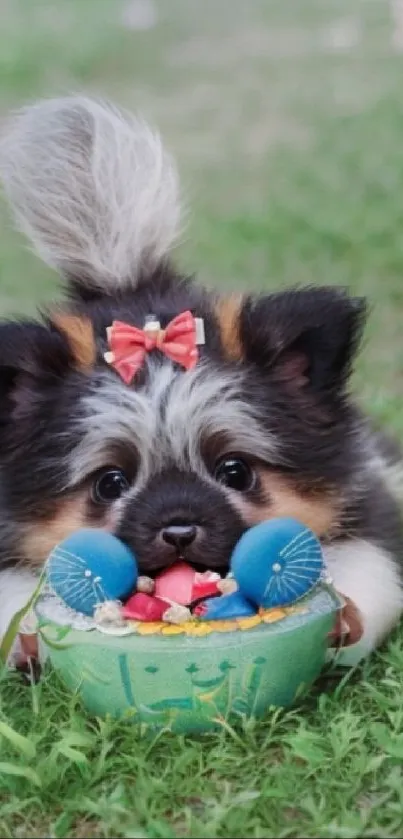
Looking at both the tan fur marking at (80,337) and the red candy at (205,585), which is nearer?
the red candy at (205,585)

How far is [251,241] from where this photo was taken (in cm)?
770

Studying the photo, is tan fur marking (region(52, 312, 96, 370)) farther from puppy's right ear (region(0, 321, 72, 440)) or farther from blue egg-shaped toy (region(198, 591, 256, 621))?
blue egg-shaped toy (region(198, 591, 256, 621))

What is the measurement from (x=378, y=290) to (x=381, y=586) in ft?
11.3

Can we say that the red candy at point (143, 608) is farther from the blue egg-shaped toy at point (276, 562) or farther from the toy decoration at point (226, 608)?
the blue egg-shaped toy at point (276, 562)

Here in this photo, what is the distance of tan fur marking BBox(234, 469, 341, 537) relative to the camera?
322 cm

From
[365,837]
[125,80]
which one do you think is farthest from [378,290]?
[125,80]

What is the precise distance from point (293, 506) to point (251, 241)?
181 inches

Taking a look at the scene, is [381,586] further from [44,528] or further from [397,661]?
[44,528]

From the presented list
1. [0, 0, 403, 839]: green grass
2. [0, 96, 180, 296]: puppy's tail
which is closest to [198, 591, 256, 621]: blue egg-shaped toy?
[0, 0, 403, 839]: green grass

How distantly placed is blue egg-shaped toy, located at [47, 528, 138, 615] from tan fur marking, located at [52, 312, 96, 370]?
52 centimetres

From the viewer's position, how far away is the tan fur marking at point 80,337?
3365 millimetres

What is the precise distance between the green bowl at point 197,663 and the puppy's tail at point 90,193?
1.28m

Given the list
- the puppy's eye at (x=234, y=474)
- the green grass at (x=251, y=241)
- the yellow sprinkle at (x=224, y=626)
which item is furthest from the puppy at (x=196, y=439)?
the green grass at (x=251, y=241)

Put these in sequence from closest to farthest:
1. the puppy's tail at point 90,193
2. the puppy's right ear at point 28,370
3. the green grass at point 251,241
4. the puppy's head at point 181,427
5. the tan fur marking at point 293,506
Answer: the green grass at point 251,241
the puppy's head at point 181,427
the tan fur marking at point 293,506
the puppy's right ear at point 28,370
the puppy's tail at point 90,193
